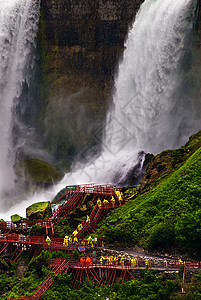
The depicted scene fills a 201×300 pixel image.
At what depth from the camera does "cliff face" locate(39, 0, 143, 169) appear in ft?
190

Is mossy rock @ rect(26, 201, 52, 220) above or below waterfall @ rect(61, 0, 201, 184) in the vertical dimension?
below

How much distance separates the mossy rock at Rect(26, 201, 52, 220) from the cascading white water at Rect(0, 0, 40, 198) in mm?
19240

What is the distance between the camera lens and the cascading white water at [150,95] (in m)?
45.8

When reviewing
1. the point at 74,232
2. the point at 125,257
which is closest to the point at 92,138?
the point at 74,232

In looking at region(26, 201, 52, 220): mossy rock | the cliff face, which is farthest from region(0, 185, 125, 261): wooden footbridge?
the cliff face

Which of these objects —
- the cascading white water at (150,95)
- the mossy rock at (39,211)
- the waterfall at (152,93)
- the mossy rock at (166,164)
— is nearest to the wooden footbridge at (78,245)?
the mossy rock at (39,211)

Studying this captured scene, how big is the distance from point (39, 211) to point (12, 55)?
24.3 metres

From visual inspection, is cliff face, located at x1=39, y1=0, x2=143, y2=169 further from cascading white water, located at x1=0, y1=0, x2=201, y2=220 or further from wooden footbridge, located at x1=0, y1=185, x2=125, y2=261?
wooden footbridge, located at x1=0, y1=185, x2=125, y2=261

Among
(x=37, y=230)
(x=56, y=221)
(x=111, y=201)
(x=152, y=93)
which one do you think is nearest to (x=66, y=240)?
(x=37, y=230)

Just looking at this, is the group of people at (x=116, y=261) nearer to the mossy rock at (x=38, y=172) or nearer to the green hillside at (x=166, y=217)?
the green hillside at (x=166, y=217)

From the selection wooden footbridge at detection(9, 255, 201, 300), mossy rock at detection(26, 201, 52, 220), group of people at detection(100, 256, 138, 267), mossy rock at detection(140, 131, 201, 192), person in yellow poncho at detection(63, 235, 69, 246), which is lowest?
wooden footbridge at detection(9, 255, 201, 300)

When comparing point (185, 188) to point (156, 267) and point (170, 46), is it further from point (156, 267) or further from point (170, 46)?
point (170, 46)

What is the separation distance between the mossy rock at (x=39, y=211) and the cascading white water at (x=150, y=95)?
319 inches

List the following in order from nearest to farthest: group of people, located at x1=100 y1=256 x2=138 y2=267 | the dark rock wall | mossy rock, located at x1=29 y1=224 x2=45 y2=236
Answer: group of people, located at x1=100 y1=256 x2=138 y2=267
mossy rock, located at x1=29 y1=224 x2=45 y2=236
the dark rock wall
